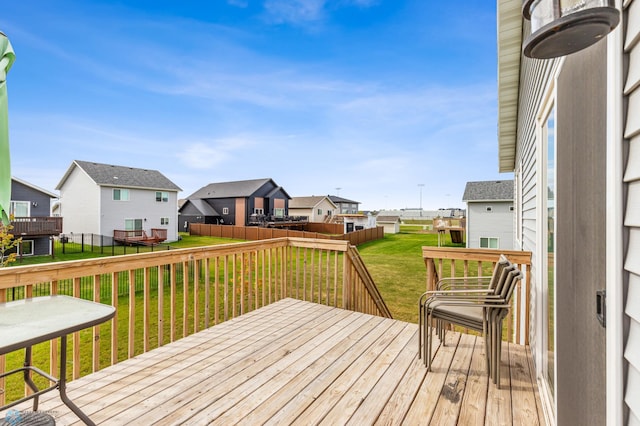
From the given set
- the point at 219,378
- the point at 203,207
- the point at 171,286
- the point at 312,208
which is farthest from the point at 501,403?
the point at 312,208

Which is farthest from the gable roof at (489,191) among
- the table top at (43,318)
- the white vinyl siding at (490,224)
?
the table top at (43,318)

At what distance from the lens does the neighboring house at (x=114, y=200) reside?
19.6 meters

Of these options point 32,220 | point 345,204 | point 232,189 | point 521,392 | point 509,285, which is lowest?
point 521,392

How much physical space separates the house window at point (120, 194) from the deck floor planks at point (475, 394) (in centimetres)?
2316

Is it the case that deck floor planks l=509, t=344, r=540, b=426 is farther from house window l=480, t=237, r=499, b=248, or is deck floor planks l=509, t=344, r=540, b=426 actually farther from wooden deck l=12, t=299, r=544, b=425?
house window l=480, t=237, r=499, b=248

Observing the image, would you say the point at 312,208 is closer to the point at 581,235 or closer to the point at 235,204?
the point at 235,204

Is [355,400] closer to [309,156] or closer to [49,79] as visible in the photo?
[49,79]

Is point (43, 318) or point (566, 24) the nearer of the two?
point (566, 24)

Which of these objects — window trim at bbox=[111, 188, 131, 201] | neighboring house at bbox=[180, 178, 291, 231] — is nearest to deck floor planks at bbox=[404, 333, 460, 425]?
window trim at bbox=[111, 188, 131, 201]

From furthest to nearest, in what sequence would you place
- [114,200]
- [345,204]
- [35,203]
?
[345,204] → [114,200] → [35,203]

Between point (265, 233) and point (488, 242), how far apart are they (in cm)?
1435

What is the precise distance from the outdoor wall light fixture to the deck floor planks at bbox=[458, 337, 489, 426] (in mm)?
2166

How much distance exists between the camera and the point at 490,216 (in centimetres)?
1542

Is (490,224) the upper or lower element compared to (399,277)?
upper
